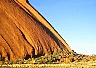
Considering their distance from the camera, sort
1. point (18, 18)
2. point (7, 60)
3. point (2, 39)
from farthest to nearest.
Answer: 1. point (18, 18)
2. point (2, 39)
3. point (7, 60)

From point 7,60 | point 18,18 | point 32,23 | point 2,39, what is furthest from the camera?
point 32,23

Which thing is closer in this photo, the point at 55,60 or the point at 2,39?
the point at 2,39

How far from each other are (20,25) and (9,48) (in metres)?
10.1

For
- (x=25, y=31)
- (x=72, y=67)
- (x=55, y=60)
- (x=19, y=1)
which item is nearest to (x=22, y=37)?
(x=25, y=31)

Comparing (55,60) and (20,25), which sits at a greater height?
(20,25)

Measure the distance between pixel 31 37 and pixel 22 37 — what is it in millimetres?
3647

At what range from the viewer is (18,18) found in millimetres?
63156

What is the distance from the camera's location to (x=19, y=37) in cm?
5694

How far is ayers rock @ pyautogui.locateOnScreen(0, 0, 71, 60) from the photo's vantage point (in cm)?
5334

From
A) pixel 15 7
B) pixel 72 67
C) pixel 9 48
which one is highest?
pixel 15 7

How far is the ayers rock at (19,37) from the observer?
175 feet

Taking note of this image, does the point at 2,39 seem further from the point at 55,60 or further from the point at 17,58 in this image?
the point at 55,60

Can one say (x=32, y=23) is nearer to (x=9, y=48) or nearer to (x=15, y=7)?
(x=15, y=7)

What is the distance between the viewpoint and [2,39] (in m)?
53.7
